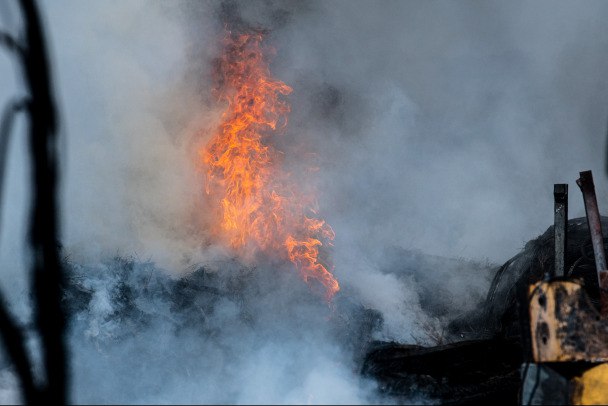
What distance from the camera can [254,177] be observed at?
1459 centimetres

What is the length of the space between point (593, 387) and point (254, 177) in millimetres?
10245

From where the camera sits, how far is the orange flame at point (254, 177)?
1380 cm

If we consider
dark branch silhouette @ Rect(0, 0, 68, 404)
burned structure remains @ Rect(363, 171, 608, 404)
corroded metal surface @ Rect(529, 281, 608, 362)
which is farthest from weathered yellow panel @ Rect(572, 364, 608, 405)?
dark branch silhouette @ Rect(0, 0, 68, 404)

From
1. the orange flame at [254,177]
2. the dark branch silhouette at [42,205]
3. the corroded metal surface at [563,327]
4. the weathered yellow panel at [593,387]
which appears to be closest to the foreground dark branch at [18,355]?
A: the dark branch silhouette at [42,205]

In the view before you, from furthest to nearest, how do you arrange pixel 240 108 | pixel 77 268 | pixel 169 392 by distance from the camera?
pixel 240 108, pixel 77 268, pixel 169 392

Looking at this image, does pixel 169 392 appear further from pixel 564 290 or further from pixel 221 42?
pixel 221 42

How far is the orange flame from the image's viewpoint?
45.3ft

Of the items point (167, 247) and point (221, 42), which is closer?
point (167, 247)

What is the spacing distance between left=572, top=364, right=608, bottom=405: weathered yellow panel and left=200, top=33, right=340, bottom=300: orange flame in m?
6.89

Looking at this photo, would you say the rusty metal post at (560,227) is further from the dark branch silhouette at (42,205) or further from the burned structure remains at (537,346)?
the dark branch silhouette at (42,205)

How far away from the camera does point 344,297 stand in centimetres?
1255

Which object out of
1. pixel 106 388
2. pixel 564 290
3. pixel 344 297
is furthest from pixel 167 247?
pixel 564 290

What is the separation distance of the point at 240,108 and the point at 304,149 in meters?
5.63

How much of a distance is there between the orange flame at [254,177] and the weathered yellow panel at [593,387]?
689 cm
